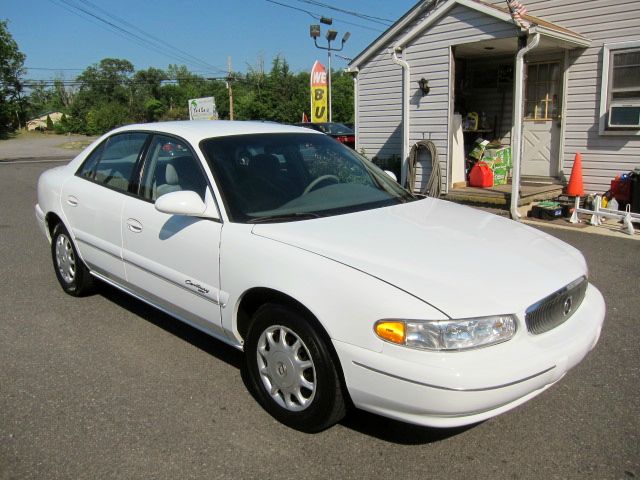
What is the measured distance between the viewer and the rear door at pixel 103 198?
13.7 ft

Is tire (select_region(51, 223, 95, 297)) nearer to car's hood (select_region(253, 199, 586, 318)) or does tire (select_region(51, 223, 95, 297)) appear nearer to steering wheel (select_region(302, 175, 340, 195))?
steering wheel (select_region(302, 175, 340, 195))

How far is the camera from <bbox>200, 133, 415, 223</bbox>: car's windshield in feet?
11.1

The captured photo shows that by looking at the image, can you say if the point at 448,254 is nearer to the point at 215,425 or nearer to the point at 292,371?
the point at 292,371

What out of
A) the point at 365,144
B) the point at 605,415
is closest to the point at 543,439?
the point at 605,415

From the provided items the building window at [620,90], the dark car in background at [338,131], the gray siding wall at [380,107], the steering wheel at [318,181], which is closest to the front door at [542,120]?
the building window at [620,90]

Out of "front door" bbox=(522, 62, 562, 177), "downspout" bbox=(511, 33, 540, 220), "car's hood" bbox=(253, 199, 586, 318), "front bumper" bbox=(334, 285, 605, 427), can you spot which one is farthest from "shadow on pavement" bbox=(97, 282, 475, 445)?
"front door" bbox=(522, 62, 562, 177)

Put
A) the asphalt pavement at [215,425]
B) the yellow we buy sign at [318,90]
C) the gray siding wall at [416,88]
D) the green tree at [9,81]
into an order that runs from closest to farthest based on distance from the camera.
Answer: the asphalt pavement at [215,425] → the gray siding wall at [416,88] → the yellow we buy sign at [318,90] → the green tree at [9,81]

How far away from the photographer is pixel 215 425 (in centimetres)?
305

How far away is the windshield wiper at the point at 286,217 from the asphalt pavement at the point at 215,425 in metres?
1.06

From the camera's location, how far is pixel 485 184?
424 inches

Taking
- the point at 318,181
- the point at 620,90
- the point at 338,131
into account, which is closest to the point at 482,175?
the point at 620,90

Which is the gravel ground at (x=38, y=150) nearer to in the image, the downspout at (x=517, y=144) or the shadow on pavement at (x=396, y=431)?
the downspout at (x=517, y=144)

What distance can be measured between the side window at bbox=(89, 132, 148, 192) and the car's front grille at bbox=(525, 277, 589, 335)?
9.73 feet

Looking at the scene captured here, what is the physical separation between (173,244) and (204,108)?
60.1 feet
